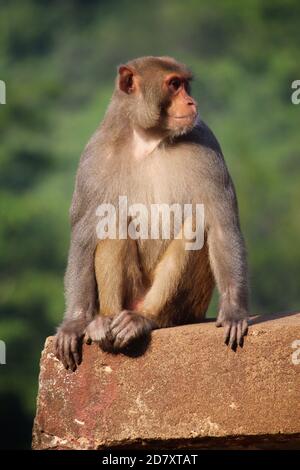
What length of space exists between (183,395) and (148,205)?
4.69 feet

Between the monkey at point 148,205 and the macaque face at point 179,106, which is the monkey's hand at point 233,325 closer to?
the monkey at point 148,205

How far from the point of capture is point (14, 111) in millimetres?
23031

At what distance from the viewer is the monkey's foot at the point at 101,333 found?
7355mm

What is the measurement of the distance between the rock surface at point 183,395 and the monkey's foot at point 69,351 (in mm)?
45

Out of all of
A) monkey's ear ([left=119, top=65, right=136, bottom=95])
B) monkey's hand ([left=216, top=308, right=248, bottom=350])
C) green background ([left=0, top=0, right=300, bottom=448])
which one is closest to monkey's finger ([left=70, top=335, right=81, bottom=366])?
monkey's hand ([left=216, top=308, right=248, bottom=350])

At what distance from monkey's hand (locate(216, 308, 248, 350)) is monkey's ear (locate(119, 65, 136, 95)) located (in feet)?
5.87

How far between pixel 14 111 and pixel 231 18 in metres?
7.30

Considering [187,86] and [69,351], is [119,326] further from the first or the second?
[187,86]

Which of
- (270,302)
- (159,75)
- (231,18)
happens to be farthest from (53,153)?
(159,75)

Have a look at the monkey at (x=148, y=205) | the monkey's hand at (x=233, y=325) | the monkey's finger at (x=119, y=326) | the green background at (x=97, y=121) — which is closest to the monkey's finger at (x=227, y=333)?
the monkey's hand at (x=233, y=325)

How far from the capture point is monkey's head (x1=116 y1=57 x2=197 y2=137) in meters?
7.91

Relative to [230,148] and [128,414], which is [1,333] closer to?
[230,148]

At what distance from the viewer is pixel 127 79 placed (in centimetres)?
813

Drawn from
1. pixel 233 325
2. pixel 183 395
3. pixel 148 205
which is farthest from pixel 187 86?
pixel 183 395
